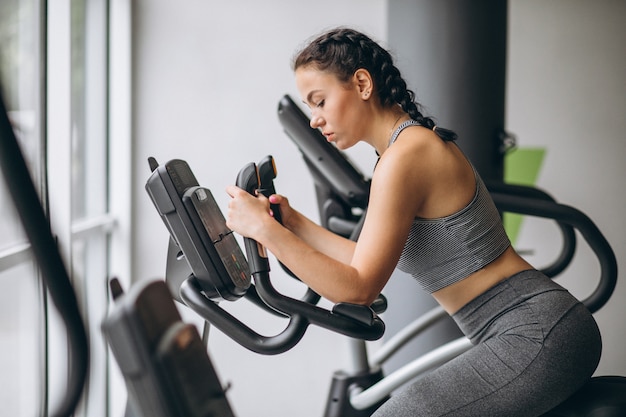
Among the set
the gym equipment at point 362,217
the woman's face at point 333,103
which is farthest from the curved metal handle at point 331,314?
the gym equipment at point 362,217

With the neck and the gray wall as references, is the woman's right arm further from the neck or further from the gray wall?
the gray wall

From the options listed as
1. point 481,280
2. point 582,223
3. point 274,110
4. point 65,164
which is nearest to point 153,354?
point 481,280

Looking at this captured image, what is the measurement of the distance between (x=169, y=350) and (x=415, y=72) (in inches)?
90.0

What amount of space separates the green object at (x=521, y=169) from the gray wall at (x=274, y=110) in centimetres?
4

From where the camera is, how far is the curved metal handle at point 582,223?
198cm

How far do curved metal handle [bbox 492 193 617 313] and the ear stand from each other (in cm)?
65

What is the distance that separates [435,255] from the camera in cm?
150

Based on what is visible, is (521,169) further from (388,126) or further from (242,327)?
(242,327)

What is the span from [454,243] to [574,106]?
2.66m

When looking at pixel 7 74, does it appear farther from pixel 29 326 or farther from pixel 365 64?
pixel 365 64

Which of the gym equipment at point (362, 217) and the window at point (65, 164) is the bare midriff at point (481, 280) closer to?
the gym equipment at point (362, 217)

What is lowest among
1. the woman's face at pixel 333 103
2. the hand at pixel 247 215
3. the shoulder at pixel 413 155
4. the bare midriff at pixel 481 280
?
the bare midriff at pixel 481 280

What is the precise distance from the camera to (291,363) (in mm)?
3762

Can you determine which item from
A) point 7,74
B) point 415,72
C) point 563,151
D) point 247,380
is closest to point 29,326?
point 7,74
